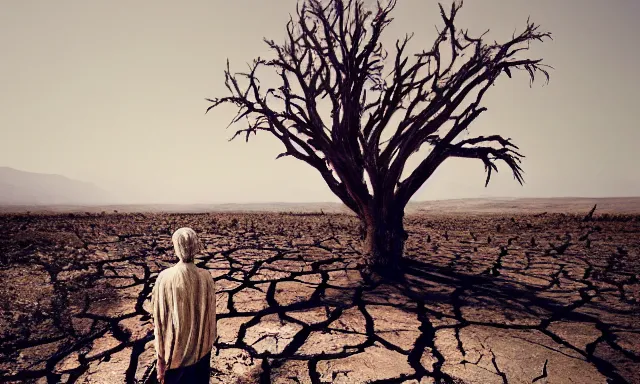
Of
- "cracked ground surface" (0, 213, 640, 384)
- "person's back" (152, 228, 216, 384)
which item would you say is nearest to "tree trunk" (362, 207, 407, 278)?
"cracked ground surface" (0, 213, 640, 384)

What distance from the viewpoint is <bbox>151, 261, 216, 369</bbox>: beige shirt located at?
6.04 ft

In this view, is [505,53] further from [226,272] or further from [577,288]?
[226,272]

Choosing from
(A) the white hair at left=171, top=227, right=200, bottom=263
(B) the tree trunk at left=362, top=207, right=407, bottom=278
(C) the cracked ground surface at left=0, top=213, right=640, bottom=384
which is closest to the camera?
(A) the white hair at left=171, top=227, right=200, bottom=263

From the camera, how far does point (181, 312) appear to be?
72.9 inches

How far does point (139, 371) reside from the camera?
9.29 feet

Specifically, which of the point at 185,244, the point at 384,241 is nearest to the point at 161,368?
the point at 185,244

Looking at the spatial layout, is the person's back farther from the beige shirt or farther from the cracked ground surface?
the cracked ground surface

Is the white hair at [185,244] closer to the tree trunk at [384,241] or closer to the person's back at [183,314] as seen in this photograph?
the person's back at [183,314]

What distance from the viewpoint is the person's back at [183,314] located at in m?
1.84

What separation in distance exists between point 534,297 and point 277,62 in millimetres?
5464

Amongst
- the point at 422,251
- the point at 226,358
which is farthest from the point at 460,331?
the point at 422,251

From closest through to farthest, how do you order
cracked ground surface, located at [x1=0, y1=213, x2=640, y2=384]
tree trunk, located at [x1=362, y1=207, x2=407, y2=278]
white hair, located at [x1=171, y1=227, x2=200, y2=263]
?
white hair, located at [x1=171, y1=227, x2=200, y2=263], cracked ground surface, located at [x1=0, y1=213, x2=640, y2=384], tree trunk, located at [x1=362, y1=207, x2=407, y2=278]

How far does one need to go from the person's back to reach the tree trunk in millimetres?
4127

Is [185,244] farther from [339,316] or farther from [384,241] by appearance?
[384,241]
